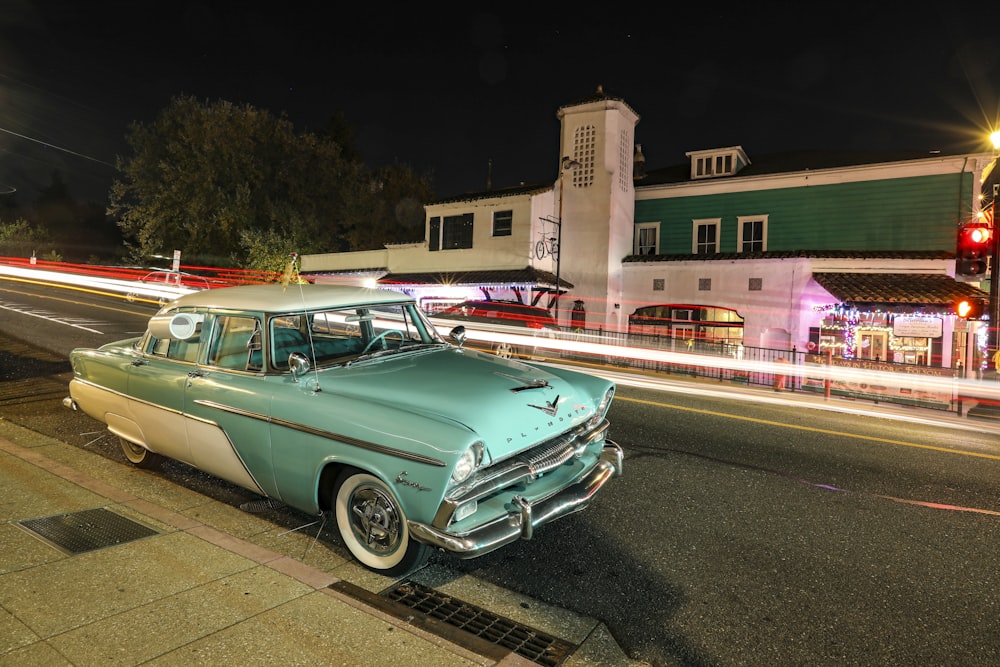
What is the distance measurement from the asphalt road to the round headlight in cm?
97

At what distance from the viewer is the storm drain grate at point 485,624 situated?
298 centimetres

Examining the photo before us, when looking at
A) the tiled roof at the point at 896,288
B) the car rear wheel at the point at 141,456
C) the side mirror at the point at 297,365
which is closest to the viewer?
the side mirror at the point at 297,365

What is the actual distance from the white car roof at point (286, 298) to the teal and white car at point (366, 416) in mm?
22

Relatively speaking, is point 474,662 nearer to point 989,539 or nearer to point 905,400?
point 989,539

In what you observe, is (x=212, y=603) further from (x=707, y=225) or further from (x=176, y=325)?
(x=707, y=225)

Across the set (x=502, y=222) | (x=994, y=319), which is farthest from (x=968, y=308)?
(x=502, y=222)

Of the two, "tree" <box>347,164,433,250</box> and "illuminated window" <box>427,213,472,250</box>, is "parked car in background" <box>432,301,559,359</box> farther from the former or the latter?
"tree" <box>347,164,433,250</box>

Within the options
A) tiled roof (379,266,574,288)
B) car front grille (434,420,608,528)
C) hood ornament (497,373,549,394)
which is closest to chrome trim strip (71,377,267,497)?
car front grille (434,420,608,528)

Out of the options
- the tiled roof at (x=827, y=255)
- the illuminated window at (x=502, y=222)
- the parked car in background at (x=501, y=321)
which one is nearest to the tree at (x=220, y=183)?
the illuminated window at (x=502, y=222)

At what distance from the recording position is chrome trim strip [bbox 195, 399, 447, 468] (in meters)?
3.33

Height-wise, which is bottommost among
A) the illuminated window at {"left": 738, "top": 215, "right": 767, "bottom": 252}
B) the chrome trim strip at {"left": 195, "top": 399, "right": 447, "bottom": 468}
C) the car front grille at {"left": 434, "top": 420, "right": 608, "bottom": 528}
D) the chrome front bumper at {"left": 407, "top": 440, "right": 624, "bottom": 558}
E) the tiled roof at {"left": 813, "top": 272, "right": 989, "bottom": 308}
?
the chrome front bumper at {"left": 407, "top": 440, "right": 624, "bottom": 558}

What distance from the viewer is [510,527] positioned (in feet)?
11.1

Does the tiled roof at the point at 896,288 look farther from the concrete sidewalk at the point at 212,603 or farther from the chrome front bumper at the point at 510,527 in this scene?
the concrete sidewalk at the point at 212,603

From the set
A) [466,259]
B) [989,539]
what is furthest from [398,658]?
[466,259]
